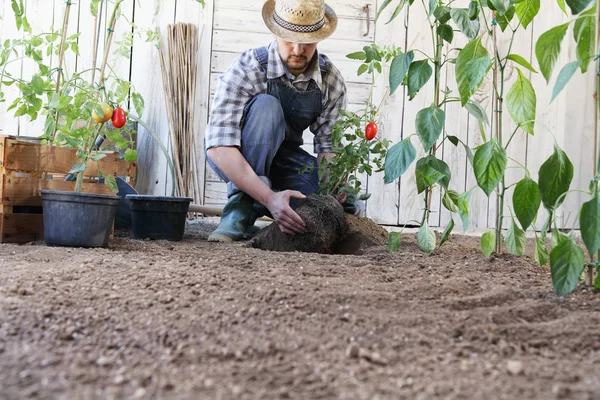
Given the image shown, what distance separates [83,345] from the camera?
1015mm

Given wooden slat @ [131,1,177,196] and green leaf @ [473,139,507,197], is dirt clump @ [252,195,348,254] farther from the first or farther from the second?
wooden slat @ [131,1,177,196]

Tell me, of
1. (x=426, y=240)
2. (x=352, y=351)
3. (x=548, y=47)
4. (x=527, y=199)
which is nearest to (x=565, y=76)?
(x=548, y=47)

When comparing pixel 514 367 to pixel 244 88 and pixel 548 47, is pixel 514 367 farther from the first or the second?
pixel 244 88

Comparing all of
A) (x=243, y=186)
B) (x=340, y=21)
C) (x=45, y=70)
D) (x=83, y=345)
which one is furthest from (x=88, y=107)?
(x=340, y=21)

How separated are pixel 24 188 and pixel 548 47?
191 cm

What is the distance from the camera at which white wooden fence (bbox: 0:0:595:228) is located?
399cm

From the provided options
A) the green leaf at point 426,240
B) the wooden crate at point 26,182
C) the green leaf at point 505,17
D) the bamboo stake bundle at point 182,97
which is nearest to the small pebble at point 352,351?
the green leaf at point 426,240

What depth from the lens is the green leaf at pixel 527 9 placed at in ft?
5.38

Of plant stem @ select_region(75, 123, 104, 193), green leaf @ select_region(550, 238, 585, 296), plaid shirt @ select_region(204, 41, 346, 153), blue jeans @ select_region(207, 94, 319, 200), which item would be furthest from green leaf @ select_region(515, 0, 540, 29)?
plant stem @ select_region(75, 123, 104, 193)

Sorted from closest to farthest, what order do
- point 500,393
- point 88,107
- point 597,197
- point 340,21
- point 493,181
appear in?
point 500,393
point 597,197
point 493,181
point 88,107
point 340,21

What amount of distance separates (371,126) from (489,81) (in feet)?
6.80

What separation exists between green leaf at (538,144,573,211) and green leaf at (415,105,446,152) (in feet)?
1.22

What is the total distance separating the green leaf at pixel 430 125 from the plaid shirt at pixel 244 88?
1109 millimetres

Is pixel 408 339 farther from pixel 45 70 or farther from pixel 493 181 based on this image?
pixel 45 70
